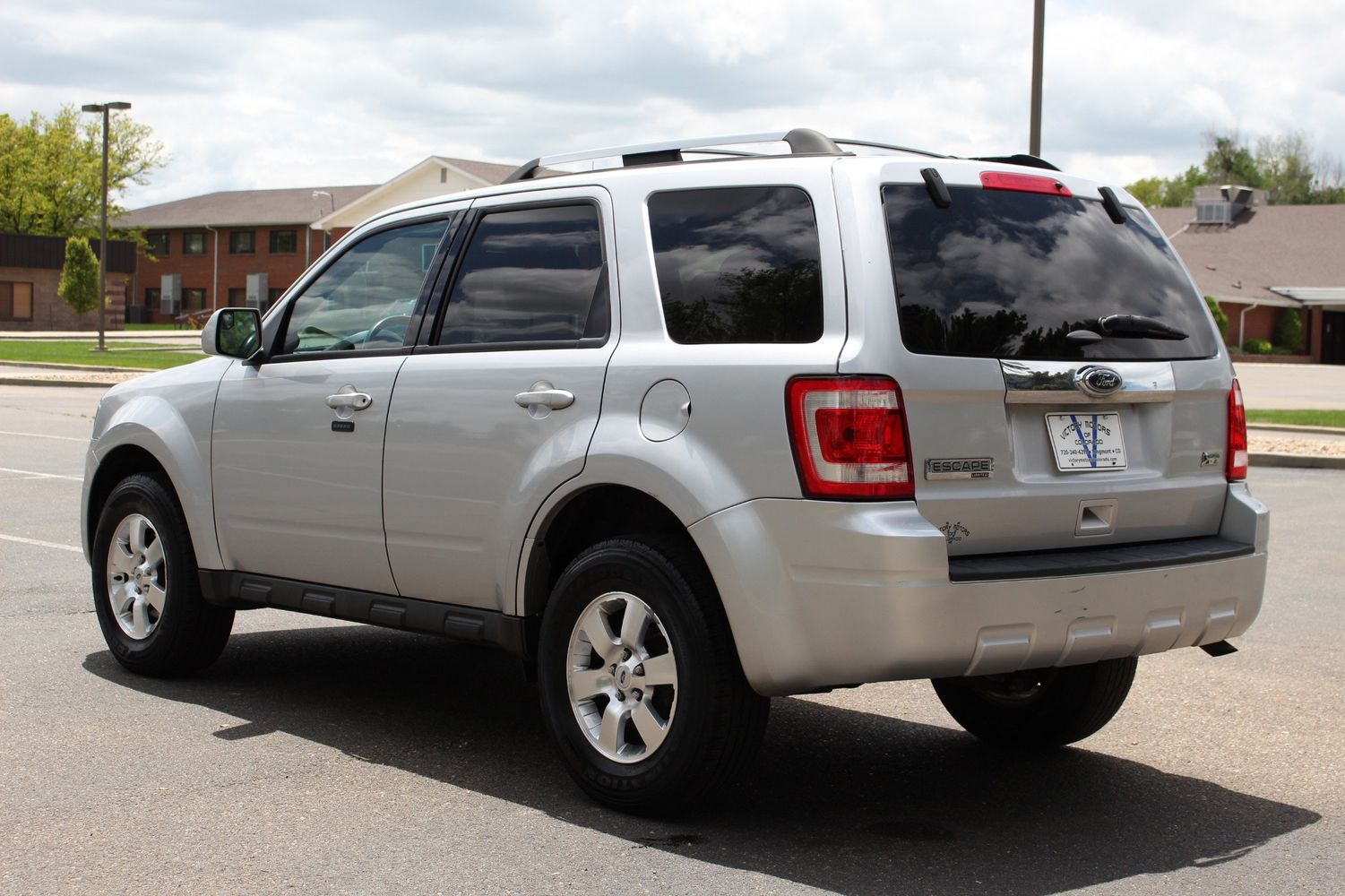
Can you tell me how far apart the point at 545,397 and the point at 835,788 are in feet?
5.28

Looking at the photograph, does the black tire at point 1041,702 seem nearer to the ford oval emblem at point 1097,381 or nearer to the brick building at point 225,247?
the ford oval emblem at point 1097,381

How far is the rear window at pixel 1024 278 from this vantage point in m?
4.61

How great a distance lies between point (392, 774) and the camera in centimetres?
537

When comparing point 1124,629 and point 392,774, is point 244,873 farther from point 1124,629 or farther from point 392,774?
point 1124,629

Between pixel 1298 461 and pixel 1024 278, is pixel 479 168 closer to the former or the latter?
pixel 1298 461

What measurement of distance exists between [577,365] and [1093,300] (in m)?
1.62

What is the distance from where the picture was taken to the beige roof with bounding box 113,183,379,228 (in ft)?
284

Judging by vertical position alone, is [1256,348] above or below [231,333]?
above

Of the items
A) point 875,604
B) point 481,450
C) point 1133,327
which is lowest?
point 875,604

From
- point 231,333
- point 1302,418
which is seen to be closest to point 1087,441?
point 231,333

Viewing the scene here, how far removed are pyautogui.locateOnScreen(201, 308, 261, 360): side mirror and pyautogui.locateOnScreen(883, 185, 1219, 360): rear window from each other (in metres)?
2.93

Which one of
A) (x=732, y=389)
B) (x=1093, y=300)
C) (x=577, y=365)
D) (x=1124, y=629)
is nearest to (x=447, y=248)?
(x=577, y=365)

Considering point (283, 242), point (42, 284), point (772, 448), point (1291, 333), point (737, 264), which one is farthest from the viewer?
point (283, 242)

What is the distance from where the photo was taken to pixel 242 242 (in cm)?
8912
